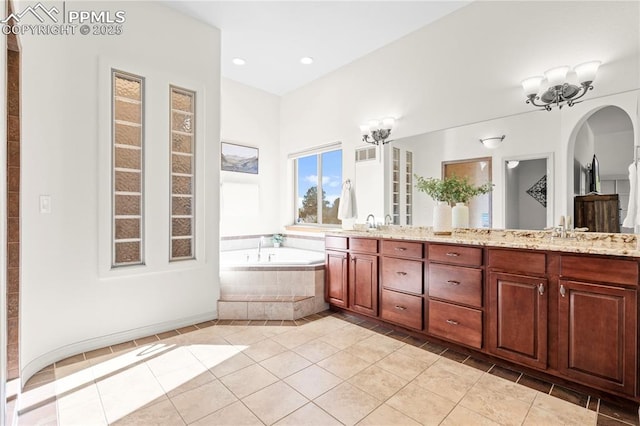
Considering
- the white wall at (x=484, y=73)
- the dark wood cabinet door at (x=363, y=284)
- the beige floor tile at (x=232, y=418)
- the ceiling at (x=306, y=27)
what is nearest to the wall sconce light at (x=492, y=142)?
the white wall at (x=484, y=73)

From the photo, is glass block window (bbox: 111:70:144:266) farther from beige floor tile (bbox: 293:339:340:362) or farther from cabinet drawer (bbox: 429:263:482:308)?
cabinet drawer (bbox: 429:263:482:308)

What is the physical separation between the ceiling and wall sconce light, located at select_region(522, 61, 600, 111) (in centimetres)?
107

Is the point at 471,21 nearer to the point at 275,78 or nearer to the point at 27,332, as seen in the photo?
the point at 275,78

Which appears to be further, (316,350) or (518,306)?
(316,350)

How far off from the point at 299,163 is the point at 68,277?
3236 mm

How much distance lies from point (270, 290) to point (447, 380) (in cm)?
189

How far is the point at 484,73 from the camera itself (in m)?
2.82

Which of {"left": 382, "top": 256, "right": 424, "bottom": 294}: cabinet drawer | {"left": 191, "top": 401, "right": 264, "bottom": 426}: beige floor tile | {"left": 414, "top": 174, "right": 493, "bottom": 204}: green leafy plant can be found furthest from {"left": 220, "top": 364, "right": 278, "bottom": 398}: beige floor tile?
{"left": 414, "top": 174, "right": 493, "bottom": 204}: green leafy plant

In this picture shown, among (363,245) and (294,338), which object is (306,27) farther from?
(294,338)

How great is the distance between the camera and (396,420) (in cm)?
170

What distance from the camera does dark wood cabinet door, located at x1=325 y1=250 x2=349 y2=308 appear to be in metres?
3.32

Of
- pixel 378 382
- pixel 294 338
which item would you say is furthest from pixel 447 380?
pixel 294 338

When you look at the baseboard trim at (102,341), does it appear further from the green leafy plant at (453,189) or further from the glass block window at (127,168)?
the green leafy plant at (453,189)

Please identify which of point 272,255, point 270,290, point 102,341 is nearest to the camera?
point 102,341
